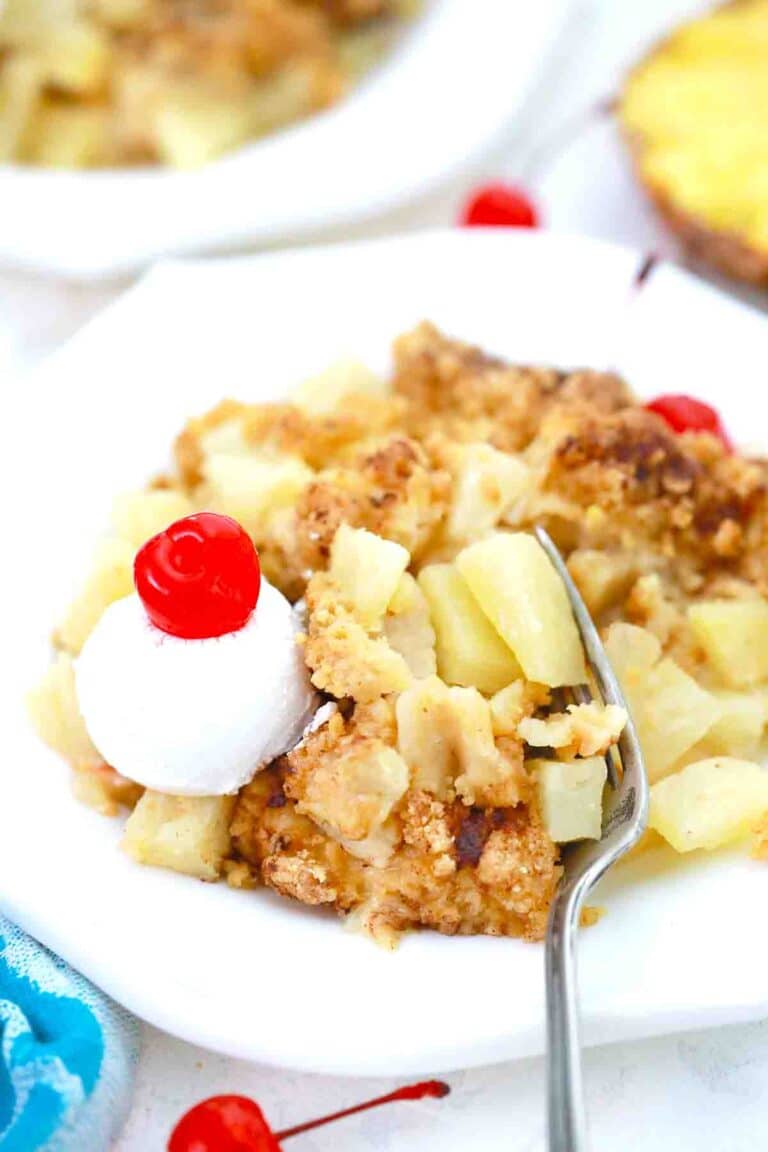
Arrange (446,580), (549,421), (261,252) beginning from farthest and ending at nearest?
(261,252) → (549,421) → (446,580)

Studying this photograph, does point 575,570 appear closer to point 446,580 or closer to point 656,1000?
point 446,580

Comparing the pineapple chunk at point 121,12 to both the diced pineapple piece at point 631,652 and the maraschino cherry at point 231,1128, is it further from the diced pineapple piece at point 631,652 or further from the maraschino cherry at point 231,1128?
the maraschino cherry at point 231,1128

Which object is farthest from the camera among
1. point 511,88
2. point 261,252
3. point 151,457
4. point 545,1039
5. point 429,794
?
point 511,88

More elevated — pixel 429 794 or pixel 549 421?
pixel 549 421

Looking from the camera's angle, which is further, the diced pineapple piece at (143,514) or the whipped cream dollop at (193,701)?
the diced pineapple piece at (143,514)

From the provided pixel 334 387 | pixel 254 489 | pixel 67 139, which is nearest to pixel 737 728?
pixel 254 489

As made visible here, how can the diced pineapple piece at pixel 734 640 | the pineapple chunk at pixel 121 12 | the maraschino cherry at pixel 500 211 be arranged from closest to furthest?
the diced pineapple piece at pixel 734 640
the maraschino cherry at pixel 500 211
the pineapple chunk at pixel 121 12

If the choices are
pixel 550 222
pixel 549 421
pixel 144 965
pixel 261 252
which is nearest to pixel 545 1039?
pixel 144 965

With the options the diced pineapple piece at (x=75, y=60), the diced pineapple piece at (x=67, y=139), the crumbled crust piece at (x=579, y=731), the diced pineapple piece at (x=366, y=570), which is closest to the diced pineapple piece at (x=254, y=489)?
the diced pineapple piece at (x=366, y=570)
